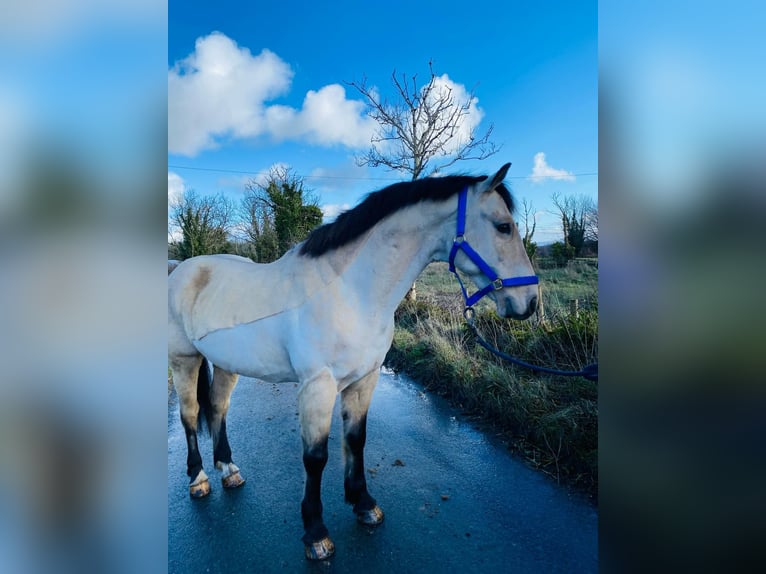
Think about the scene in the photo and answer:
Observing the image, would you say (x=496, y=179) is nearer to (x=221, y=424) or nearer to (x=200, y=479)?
(x=221, y=424)

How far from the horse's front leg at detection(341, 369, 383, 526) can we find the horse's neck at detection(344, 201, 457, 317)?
2.09 ft

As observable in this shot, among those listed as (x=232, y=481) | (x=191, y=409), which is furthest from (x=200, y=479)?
(x=191, y=409)

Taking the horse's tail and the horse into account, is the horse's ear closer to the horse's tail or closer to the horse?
the horse

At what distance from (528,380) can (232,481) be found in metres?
3.19

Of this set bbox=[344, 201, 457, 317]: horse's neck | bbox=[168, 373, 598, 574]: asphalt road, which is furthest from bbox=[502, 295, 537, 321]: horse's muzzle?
bbox=[168, 373, 598, 574]: asphalt road

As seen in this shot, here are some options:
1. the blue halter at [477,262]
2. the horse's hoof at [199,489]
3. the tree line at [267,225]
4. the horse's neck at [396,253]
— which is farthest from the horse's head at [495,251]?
the tree line at [267,225]

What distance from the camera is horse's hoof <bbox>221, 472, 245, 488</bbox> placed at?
116 inches

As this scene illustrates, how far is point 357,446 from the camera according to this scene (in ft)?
8.56

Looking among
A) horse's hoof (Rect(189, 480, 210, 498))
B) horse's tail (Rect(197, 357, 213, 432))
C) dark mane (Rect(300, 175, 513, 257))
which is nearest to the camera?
dark mane (Rect(300, 175, 513, 257))

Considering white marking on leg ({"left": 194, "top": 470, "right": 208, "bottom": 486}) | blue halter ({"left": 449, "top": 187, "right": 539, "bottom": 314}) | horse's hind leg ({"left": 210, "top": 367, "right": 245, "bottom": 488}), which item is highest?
blue halter ({"left": 449, "top": 187, "right": 539, "bottom": 314})

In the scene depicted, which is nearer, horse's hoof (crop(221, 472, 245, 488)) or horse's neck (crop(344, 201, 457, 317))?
horse's neck (crop(344, 201, 457, 317))
